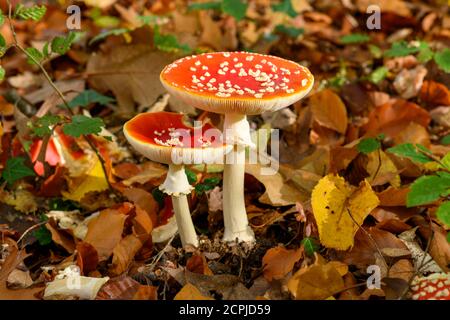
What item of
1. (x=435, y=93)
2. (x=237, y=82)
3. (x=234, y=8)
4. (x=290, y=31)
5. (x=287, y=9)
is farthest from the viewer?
(x=287, y=9)

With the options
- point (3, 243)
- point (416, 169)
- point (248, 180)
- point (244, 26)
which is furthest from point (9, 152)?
point (244, 26)

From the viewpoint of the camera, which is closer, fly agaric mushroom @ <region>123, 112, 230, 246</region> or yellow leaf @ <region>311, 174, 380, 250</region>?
fly agaric mushroom @ <region>123, 112, 230, 246</region>

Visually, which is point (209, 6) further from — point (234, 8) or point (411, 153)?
point (411, 153)

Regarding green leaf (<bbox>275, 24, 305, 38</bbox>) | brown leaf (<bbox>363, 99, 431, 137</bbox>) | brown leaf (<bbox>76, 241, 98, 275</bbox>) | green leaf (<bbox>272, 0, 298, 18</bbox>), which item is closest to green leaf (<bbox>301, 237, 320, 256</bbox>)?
brown leaf (<bbox>76, 241, 98, 275</bbox>)

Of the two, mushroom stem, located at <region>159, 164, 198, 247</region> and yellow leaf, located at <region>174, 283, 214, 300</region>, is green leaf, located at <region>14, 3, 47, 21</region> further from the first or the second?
yellow leaf, located at <region>174, 283, 214, 300</region>

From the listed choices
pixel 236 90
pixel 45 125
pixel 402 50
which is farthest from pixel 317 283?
pixel 402 50

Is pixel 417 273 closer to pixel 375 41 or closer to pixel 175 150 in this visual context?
pixel 175 150

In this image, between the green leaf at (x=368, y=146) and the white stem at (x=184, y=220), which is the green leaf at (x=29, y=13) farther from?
the green leaf at (x=368, y=146)
